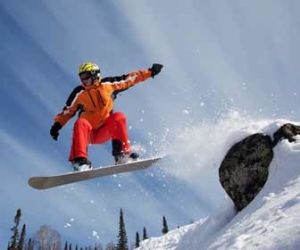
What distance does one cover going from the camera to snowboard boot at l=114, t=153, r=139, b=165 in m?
9.66

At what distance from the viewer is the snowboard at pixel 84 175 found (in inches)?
352

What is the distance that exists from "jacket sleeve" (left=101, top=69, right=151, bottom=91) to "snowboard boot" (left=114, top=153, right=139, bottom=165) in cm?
186

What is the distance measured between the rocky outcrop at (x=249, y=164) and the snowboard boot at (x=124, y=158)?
2157 millimetres

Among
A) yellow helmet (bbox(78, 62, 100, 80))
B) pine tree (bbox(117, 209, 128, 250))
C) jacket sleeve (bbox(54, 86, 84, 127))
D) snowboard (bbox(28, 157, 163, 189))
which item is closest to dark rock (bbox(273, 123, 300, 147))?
snowboard (bbox(28, 157, 163, 189))

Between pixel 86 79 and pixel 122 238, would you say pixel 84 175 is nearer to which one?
pixel 86 79

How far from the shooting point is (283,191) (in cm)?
640

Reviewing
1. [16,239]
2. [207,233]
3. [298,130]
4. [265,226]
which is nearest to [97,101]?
[207,233]

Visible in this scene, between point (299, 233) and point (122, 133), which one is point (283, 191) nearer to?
point (299, 233)

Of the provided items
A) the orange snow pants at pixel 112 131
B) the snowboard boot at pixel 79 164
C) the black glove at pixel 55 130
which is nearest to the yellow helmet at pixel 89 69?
the orange snow pants at pixel 112 131

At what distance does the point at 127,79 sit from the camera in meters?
10.7

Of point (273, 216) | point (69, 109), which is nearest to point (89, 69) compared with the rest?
point (69, 109)

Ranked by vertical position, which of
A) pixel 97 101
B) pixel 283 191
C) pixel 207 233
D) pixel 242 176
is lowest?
pixel 283 191

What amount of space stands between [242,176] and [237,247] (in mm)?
4231

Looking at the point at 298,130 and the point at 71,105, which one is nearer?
the point at 298,130
